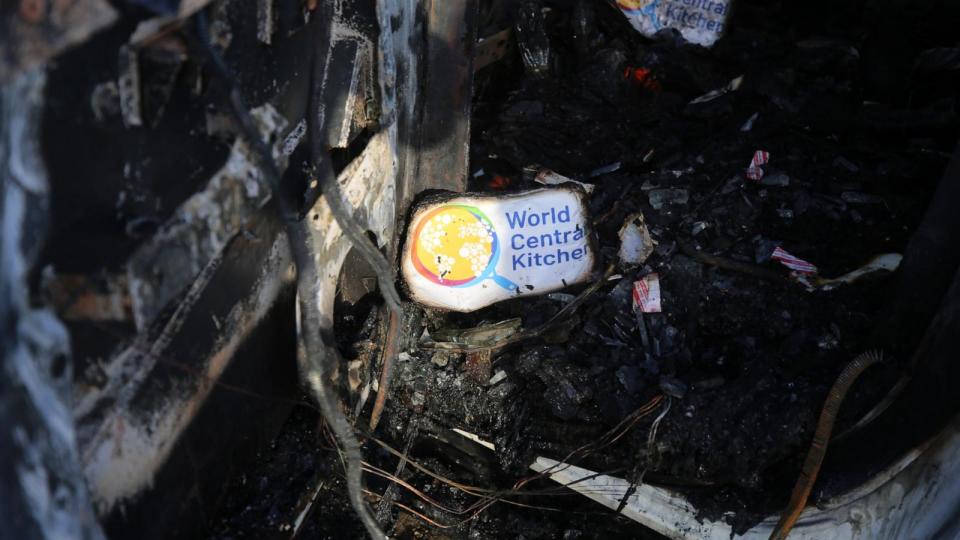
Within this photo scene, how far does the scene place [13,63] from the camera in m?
1.60

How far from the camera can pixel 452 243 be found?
3805mm

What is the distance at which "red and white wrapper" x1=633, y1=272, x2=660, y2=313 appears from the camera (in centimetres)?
407

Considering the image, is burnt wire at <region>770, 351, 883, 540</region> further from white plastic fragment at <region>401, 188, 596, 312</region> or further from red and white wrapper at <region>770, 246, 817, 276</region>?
white plastic fragment at <region>401, 188, 596, 312</region>

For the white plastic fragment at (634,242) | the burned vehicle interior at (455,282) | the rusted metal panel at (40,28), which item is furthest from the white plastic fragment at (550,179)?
the rusted metal panel at (40,28)

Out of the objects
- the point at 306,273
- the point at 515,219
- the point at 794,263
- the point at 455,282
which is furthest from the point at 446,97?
the point at 794,263

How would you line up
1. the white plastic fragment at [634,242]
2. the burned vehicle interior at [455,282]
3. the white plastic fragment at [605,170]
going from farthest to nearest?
1. the white plastic fragment at [605,170]
2. the white plastic fragment at [634,242]
3. the burned vehicle interior at [455,282]

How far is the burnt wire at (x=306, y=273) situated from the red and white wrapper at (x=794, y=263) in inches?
96.7

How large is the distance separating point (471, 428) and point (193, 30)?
2.43m

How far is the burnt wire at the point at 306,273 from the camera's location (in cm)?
213

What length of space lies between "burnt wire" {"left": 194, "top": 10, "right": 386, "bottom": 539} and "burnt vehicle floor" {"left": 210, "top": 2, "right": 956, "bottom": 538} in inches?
20.5

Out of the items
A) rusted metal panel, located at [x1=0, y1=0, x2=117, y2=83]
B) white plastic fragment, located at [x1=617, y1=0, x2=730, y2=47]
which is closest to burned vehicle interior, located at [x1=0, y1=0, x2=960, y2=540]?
rusted metal panel, located at [x1=0, y1=0, x2=117, y2=83]

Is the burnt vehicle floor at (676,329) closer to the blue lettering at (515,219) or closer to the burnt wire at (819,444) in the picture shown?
the burnt wire at (819,444)

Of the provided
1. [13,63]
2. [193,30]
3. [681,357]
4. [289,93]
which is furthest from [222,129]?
[681,357]

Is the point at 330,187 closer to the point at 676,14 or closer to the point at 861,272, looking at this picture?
the point at 861,272
